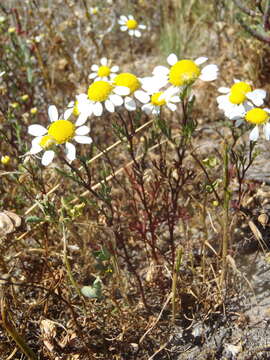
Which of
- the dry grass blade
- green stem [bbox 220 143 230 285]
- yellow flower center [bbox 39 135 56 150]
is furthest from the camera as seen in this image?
green stem [bbox 220 143 230 285]

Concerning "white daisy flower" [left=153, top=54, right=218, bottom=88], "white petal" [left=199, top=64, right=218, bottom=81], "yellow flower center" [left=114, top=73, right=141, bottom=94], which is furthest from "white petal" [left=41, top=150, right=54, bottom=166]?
"white petal" [left=199, top=64, right=218, bottom=81]

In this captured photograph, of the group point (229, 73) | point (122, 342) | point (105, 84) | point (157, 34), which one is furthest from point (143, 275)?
point (157, 34)

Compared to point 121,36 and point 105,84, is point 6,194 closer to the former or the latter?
point 105,84

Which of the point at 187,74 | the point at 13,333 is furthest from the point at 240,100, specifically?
the point at 13,333

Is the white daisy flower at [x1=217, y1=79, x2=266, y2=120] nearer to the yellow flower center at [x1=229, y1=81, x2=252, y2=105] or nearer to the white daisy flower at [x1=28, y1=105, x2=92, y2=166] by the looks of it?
the yellow flower center at [x1=229, y1=81, x2=252, y2=105]

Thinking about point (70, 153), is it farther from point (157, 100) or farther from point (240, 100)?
point (240, 100)

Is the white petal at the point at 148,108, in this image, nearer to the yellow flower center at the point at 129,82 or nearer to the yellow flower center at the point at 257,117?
the yellow flower center at the point at 129,82
